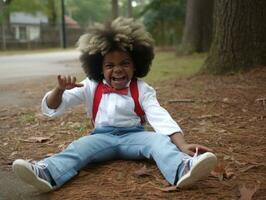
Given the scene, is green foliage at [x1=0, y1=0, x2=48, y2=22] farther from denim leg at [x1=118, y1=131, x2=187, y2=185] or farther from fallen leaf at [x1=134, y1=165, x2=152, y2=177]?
fallen leaf at [x1=134, y1=165, x2=152, y2=177]

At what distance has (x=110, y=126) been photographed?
3555 millimetres

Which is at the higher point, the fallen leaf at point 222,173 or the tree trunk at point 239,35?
the tree trunk at point 239,35

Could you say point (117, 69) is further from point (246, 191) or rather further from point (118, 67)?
point (246, 191)

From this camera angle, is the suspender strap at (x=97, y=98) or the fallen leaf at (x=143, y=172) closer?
the fallen leaf at (x=143, y=172)

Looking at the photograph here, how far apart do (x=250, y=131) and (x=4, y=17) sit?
143 feet

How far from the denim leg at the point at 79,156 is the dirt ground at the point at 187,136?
0.21 ft

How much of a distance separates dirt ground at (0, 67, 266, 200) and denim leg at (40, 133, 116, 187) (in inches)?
2.5

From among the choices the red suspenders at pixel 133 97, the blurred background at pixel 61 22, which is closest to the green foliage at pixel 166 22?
the blurred background at pixel 61 22

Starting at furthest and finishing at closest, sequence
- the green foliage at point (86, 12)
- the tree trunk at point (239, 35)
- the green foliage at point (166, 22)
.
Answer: the green foliage at point (86, 12), the green foliage at point (166, 22), the tree trunk at point (239, 35)

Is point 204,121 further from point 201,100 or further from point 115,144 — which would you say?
point 115,144

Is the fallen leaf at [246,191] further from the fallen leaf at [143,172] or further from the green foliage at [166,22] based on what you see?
the green foliage at [166,22]

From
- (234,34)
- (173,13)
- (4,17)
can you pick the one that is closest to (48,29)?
(4,17)

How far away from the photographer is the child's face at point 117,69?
3.56 metres

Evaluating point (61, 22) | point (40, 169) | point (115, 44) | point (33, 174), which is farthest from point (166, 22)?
point (33, 174)
